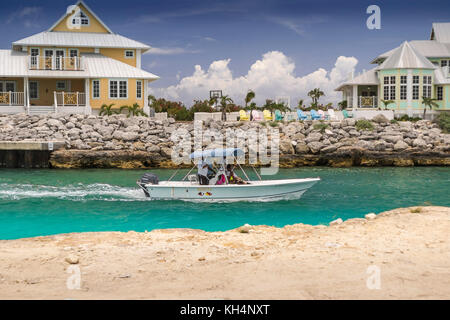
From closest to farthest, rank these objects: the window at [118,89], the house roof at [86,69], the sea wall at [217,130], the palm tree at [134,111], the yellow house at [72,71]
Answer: the sea wall at [217,130] < the palm tree at [134,111] < the house roof at [86,69] < the yellow house at [72,71] < the window at [118,89]

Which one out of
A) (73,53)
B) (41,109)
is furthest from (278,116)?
(41,109)

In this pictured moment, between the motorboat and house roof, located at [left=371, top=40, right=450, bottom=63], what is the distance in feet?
124

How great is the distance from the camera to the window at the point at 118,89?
45969 mm

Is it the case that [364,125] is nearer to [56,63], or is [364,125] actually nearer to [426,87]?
[426,87]

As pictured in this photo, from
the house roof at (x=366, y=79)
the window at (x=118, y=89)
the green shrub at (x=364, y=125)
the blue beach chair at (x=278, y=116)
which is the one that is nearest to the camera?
the green shrub at (x=364, y=125)

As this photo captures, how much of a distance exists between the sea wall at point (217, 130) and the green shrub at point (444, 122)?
107 cm

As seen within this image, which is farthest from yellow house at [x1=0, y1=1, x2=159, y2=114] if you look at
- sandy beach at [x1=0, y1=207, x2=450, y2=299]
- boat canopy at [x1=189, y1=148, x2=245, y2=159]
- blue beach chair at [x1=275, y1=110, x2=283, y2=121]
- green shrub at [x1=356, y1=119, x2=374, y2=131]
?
sandy beach at [x1=0, y1=207, x2=450, y2=299]

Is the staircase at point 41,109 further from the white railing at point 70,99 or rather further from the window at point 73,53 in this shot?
the window at point 73,53

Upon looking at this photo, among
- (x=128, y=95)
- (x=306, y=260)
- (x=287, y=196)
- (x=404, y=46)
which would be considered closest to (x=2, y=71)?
(x=128, y=95)

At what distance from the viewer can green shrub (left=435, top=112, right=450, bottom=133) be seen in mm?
41916

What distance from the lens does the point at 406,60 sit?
48.8m

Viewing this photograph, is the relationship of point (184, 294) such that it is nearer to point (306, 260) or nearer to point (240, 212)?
point (306, 260)

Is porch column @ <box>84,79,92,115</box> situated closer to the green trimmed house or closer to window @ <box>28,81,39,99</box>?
window @ <box>28,81,39,99</box>

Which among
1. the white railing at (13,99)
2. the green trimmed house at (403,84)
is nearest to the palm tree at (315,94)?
the green trimmed house at (403,84)
